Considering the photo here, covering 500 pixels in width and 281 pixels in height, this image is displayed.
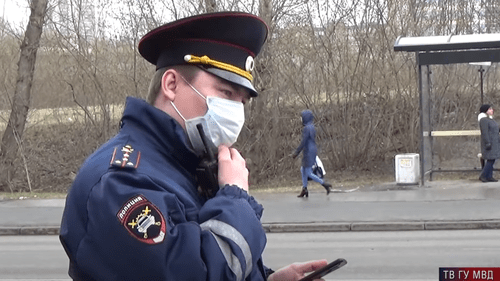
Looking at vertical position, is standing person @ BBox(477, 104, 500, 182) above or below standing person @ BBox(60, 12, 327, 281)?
below

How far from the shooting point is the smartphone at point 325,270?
8.15 feet

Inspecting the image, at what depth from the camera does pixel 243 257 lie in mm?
2098

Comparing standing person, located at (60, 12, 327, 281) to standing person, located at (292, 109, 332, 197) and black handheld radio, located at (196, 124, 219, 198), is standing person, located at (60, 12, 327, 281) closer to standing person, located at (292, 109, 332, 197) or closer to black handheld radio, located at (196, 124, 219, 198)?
black handheld radio, located at (196, 124, 219, 198)

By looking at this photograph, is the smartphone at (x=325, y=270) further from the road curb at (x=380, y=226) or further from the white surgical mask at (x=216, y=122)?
the road curb at (x=380, y=226)

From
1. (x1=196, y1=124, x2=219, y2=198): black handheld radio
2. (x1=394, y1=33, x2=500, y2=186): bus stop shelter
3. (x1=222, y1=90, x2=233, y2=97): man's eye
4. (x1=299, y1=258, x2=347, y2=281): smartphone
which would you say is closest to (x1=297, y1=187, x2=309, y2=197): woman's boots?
(x1=394, y1=33, x2=500, y2=186): bus stop shelter

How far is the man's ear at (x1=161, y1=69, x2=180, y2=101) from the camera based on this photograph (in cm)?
237

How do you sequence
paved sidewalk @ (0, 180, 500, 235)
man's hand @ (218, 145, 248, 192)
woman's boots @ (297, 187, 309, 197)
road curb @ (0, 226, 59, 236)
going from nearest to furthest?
1. man's hand @ (218, 145, 248, 192)
2. paved sidewalk @ (0, 180, 500, 235)
3. road curb @ (0, 226, 59, 236)
4. woman's boots @ (297, 187, 309, 197)

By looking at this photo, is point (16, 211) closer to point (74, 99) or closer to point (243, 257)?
point (74, 99)

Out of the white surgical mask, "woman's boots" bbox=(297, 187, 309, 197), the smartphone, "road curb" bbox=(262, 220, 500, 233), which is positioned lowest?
"woman's boots" bbox=(297, 187, 309, 197)

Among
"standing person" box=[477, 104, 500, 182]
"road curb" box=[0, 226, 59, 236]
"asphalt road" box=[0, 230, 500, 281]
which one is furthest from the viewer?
"standing person" box=[477, 104, 500, 182]

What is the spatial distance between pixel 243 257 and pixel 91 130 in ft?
77.2

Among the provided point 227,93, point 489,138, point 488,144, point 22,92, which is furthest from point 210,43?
point 22,92

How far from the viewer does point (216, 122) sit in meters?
2.37

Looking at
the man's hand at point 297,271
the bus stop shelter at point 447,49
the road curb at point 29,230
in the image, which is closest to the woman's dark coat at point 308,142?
the bus stop shelter at point 447,49
